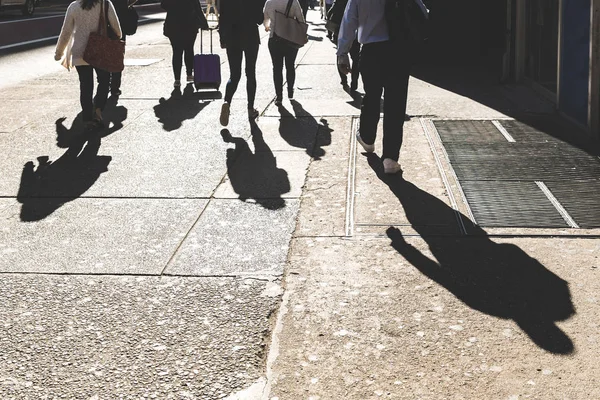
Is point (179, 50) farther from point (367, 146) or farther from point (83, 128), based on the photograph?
point (367, 146)

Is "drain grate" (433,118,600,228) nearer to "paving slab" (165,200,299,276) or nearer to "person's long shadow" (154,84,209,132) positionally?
"paving slab" (165,200,299,276)

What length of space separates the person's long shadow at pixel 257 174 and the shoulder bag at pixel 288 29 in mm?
2213

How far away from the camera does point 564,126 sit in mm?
10383

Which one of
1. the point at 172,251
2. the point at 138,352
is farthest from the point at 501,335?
the point at 172,251

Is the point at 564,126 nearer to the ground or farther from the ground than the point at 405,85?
nearer to the ground

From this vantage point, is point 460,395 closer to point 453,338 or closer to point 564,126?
point 453,338

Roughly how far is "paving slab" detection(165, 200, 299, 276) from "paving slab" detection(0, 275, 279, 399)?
9.2 inches

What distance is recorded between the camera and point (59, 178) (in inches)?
323

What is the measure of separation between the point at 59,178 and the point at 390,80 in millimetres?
2924

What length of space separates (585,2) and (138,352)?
7273 mm

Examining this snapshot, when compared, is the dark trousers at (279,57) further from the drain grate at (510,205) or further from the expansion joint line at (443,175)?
the drain grate at (510,205)

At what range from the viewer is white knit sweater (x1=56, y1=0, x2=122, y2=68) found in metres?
10.1

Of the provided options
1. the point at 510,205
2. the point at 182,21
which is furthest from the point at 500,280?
the point at 182,21

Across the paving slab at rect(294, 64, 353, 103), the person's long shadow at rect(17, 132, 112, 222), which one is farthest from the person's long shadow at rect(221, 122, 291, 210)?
the paving slab at rect(294, 64, 353, 103)
